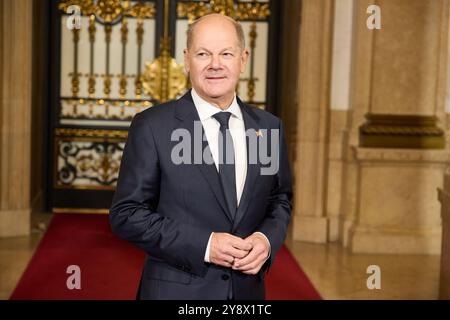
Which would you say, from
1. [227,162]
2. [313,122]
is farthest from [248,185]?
[313,122]

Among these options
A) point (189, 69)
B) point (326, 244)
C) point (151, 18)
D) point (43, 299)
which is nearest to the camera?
point (189, 69)

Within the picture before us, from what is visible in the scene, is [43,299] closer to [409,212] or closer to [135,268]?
[135,268]

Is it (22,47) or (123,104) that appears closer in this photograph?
(22,47)

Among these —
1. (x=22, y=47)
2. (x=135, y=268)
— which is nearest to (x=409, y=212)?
(x=135, y=268)

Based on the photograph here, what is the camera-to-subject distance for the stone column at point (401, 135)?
681 cm

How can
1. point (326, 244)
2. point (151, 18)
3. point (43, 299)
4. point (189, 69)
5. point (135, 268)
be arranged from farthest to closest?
1. point (151, 18)
2. point (326, 244)
3. point (135, 268)
4. point (43, 299)
5. point (189, 69)

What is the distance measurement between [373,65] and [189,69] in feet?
16.6

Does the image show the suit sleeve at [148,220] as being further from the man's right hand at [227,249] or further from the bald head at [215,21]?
the bald head at [215,21]

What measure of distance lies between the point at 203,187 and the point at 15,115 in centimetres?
551

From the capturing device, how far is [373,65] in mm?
6883

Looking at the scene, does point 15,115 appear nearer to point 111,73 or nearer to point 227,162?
point 111,73

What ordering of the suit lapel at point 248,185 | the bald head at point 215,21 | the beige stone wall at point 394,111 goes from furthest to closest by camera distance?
the beige stone wall at point 394,111 < the suit lapel at point 248,185 < the bald head at point 215,21

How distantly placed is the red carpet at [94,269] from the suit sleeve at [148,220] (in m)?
3.32

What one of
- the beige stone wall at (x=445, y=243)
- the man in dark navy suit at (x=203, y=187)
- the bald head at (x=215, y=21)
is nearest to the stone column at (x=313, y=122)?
the beige stone wall at (x=445, y=243)
